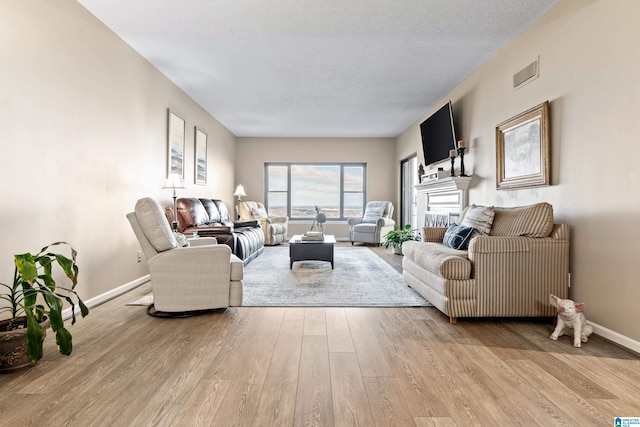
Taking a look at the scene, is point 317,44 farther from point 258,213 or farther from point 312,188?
point 312,188

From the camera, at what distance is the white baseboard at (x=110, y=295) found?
2914mm

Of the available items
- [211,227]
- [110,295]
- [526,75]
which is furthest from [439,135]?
[110,295]

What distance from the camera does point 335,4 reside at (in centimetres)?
306

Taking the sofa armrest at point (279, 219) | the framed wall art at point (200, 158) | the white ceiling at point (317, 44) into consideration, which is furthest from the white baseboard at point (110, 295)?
the sofa armrest at point (279, 219)

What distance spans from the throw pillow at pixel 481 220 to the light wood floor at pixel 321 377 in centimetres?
87

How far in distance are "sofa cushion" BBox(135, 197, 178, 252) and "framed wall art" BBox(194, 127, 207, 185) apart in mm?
3163

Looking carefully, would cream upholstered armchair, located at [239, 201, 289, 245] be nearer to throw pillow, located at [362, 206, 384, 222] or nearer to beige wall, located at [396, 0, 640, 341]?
throw pillow, located at [362, 206, 384, 222]

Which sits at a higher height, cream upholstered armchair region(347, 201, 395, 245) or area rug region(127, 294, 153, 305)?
cream upholstered armchair region(347, 201, 395, 245)

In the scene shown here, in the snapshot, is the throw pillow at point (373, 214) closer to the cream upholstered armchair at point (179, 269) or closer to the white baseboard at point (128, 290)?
the white baseboard at point (128, 290)

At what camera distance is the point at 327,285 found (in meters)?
4.02

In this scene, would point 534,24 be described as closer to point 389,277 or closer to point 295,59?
point 295,59

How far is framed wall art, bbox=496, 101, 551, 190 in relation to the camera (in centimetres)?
319

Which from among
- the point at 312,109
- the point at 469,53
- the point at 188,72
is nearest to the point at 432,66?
the point at 469,53

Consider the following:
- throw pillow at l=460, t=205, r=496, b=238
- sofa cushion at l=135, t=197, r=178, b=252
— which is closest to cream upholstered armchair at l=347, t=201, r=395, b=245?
throw pillow at l=460, t=205, r=496, b=238
